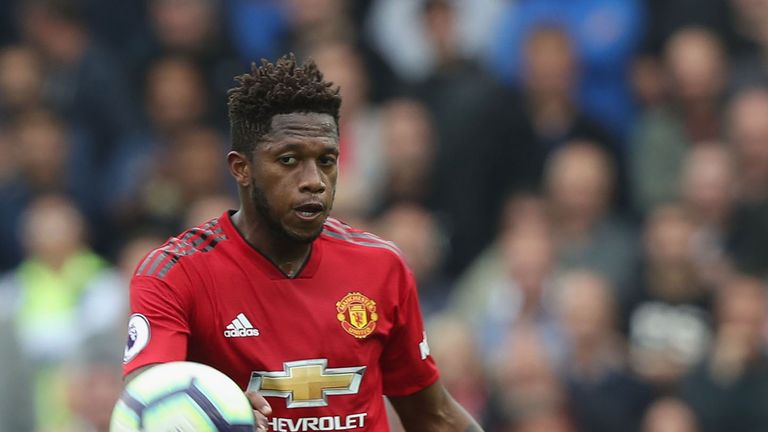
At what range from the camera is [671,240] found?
963 cm

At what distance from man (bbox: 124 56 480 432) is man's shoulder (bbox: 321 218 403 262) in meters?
0.06

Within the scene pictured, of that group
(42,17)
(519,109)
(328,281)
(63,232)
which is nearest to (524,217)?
(519,109)

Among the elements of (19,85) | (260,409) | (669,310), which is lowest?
(669,310)

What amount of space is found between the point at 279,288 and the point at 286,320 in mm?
115

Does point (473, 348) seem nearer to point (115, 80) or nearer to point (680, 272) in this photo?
point (680, 272)

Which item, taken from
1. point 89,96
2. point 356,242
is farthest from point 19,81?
point 356,242

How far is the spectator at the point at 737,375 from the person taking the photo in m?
9.06

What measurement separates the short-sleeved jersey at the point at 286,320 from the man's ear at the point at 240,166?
206 millimetres

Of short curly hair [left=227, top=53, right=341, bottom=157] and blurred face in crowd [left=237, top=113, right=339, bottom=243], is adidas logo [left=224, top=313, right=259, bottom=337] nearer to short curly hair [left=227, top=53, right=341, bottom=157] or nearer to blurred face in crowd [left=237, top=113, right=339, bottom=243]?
blurred face in crowd [left=237, top=113, right=339, bottom=243]

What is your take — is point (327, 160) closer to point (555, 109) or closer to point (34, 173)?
point (555, 109)

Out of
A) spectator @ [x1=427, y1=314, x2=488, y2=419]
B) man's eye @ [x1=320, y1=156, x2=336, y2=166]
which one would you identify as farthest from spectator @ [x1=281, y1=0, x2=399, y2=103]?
man's eye @ [x1=320, y1=156, x2=336, y2=166]

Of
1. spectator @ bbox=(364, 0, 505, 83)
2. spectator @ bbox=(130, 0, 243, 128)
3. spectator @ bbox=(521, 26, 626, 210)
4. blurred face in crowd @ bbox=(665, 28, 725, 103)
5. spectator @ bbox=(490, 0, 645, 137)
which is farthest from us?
spectator @ bbox=(130, 0, 243, 128)

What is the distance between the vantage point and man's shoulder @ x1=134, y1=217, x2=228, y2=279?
16.3ft

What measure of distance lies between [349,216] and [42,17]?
12.2 feet
